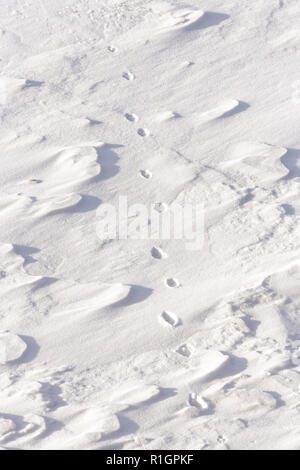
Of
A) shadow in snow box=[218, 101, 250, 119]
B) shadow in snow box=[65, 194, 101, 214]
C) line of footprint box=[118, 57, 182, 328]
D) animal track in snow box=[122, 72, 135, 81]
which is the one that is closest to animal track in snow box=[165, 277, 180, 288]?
line of footprint box=[118, 57, 182, 328]

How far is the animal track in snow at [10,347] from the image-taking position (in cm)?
202

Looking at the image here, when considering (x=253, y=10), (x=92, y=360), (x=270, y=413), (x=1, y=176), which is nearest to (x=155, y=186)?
(x=1, y=176)

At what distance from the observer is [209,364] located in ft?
6.53

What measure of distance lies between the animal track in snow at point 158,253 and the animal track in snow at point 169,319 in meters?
0.24

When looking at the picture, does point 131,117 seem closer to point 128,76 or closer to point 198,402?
point 128,76

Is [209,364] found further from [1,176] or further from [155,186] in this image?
[1,176]

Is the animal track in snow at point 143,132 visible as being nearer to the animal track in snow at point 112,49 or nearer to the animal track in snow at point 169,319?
the animal track in snow at point 112,49

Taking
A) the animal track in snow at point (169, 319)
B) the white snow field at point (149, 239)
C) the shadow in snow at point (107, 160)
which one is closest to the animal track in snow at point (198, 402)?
the white snow field at point (149, 239)

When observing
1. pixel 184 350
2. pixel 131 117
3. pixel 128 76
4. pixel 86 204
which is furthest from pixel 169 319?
pixel 128 76

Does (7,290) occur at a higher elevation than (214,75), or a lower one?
lower

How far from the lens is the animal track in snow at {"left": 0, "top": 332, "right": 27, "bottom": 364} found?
2018 millimetres

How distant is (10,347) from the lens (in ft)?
6.70

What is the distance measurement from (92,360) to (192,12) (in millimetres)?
1840

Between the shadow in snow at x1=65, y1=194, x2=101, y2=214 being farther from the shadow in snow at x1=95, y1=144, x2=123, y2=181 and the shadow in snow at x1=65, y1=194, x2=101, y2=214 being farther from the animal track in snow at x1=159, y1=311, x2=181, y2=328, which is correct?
the animal track in snow at x1=159, y1=311, x2=181, y2=328
